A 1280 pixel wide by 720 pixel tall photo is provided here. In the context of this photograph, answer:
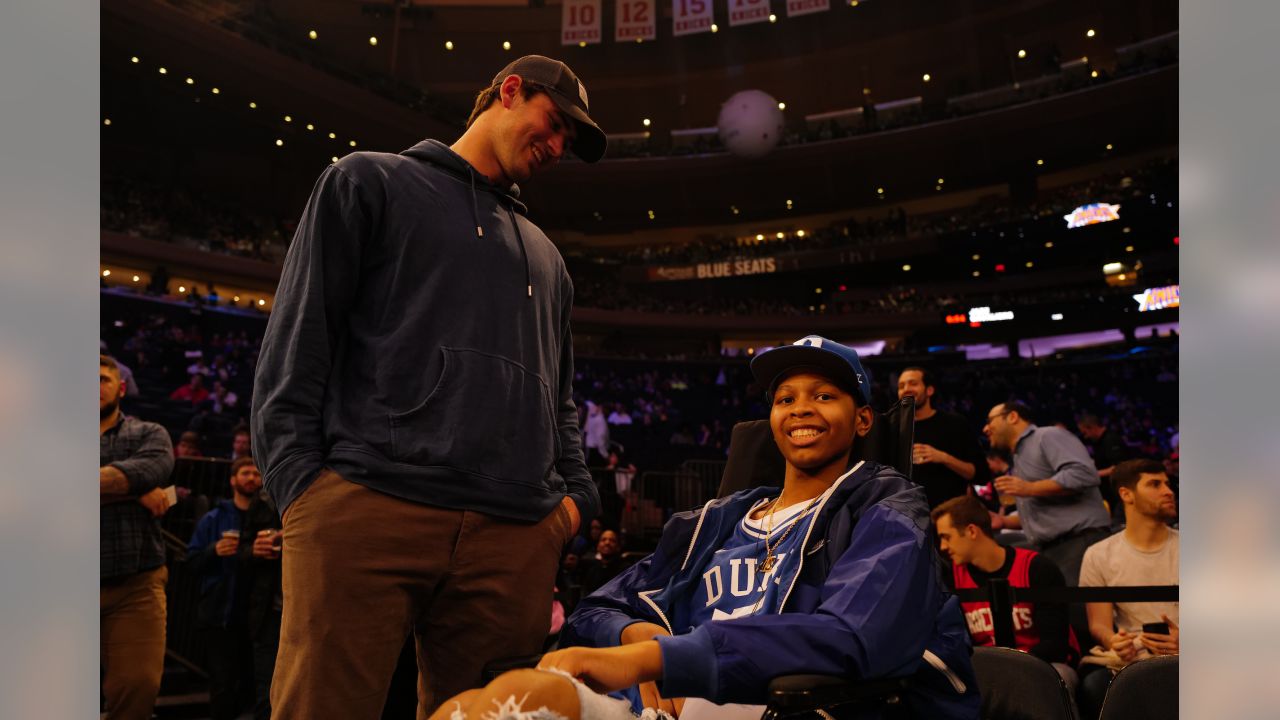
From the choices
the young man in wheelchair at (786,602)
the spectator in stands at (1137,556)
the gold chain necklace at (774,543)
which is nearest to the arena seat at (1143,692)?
the young man in wheelchair at (786,602)

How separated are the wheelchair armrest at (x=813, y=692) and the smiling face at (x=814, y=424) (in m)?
0.59

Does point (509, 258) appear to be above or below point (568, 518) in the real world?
above

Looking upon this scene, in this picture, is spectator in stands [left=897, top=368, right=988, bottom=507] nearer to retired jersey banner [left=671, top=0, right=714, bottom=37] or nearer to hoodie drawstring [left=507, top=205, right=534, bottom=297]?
hoodie drawstring [left=507, top=205, right=534, bottom=297]

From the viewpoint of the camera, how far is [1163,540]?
3.21m

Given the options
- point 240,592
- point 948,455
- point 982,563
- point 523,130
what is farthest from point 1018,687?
point 240,592

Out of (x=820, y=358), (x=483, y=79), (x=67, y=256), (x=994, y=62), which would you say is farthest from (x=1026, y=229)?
(x=67, y=256)

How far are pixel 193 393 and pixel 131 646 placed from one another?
10.5m

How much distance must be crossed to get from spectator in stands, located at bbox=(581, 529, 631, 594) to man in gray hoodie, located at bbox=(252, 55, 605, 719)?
5119mm

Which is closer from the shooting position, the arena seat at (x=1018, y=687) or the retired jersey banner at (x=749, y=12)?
the arena seat at (x=1018, y=687)

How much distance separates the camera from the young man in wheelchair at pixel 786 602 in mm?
1336

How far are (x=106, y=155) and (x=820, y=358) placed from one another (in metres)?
22.2

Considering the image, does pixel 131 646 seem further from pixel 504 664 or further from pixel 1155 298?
pixel 1155 298

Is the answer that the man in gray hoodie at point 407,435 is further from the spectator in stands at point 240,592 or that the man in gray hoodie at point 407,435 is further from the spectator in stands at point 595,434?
the spectator in stands at point 595,434

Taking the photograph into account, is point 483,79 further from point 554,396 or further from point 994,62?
point 554,396
